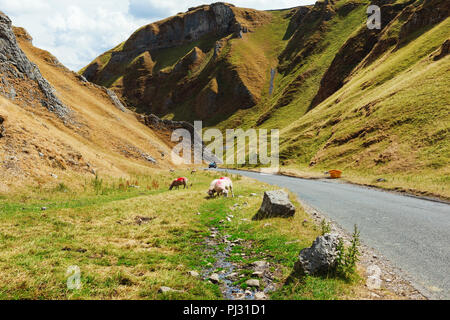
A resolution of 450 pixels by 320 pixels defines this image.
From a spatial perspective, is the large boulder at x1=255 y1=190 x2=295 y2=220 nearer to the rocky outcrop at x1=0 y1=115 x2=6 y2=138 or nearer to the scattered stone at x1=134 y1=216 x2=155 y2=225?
the scattered stone at x1=134 y1=216 x2=155 y2=225

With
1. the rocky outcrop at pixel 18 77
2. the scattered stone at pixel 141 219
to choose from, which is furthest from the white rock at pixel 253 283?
the rocky outcrop at pixel 18 77

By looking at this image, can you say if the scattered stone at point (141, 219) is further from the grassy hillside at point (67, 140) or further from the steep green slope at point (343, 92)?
the steep green slope at point (343, 92)

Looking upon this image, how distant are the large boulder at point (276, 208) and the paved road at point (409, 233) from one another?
2.65m

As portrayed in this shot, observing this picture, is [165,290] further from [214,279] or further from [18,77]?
[18,77]

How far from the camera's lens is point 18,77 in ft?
101

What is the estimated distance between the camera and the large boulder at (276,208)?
1248cm

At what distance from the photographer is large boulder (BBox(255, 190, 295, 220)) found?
12484 millimetres

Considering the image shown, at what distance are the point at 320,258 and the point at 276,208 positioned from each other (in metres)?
5.87

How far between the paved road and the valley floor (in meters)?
1.88

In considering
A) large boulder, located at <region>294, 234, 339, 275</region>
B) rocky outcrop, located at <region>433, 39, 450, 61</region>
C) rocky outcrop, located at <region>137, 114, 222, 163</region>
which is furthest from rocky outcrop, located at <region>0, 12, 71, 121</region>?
rocky outcrop, located at <region>433, 39, 450, 61</region>

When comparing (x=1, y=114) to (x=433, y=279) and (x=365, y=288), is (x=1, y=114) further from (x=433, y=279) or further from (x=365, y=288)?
(x=433, y=279)

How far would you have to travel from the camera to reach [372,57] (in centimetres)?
10056

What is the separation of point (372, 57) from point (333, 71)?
22.0 metres

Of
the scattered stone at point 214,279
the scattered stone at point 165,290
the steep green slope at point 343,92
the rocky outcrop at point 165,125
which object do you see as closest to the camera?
the scattered stone at point 165,290
